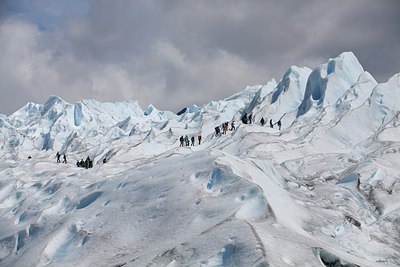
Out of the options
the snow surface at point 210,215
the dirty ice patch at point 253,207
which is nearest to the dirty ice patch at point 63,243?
the snow surface at point 210,215

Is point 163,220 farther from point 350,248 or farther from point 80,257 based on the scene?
point 350,248

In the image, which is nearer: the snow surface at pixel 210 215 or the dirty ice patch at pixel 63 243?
the snow surface at pixel 210 215

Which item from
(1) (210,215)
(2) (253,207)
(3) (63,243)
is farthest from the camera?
(3) (63,243)

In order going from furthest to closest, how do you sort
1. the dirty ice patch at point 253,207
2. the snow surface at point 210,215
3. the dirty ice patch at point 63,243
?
the dirty ice patch at point 63,243 < the dirty ice patch at point 253,207 < the snow surface at point 210,215

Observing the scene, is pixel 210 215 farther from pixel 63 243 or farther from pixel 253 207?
pixel 63 243

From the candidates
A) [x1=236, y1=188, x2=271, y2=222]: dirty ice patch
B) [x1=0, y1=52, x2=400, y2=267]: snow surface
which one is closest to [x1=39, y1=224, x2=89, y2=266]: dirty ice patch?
[x1=0, y1=52, x2=400, y2=267]: snow surface

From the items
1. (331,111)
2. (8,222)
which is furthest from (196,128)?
(8,222)

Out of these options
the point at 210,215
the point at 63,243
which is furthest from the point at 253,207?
the point at 63,243

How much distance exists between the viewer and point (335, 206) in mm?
17000

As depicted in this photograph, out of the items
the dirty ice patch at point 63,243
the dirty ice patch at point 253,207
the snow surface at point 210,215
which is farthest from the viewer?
the dirty ice patch at point 63,243

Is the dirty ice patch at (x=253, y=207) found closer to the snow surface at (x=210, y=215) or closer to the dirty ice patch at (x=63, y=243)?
the snow surface at (x=210, y=215)

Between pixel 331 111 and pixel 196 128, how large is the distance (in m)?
32.9

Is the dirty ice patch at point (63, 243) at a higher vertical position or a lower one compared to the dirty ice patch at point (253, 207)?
lower

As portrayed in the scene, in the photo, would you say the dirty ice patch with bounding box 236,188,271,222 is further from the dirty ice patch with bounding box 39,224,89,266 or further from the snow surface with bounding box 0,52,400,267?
the dirty ice patch with bounding box 39,224,89,266
